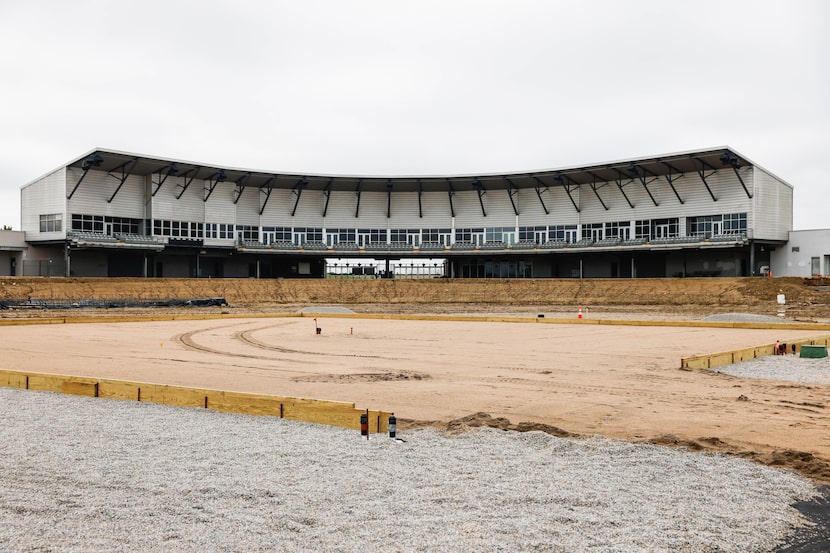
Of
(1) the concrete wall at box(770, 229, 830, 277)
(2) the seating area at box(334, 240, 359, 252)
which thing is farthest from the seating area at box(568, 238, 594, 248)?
(2) the seating area at box(334, 240, 359, 252)

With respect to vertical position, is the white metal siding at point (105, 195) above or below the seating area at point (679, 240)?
above

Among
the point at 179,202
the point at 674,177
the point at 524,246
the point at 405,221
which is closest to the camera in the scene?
the point at 674,177

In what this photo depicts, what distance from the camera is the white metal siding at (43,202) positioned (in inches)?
2640

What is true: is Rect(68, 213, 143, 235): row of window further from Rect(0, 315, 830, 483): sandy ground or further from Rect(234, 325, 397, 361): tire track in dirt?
Rect(234, 325, 397, 361): tire track in dirt

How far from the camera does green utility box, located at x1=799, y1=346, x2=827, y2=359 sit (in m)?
21.6

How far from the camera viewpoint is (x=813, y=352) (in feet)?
70.9

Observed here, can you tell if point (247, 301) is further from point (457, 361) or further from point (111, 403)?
point (111, 403)

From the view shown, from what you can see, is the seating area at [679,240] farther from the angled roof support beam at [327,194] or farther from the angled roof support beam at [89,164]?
the angled roof support beam at [89,164]

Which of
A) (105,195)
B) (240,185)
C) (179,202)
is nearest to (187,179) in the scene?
(179,202)

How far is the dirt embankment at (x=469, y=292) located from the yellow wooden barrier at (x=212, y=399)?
132 feet

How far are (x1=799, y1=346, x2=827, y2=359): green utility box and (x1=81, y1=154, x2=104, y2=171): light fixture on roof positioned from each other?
6483 centimetres

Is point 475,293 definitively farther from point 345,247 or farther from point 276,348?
point 276,348

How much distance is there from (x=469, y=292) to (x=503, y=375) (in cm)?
4797

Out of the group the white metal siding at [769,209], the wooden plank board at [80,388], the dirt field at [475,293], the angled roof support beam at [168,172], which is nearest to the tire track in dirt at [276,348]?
the wooden plank board at [80,388]
